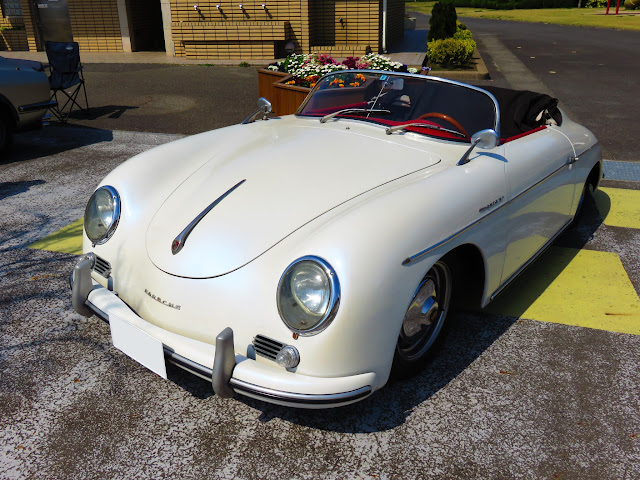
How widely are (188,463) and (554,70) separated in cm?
1407

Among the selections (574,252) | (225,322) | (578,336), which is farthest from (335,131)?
(574,252)

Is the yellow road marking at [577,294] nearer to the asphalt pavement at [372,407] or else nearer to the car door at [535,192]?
the asphalt pavement at [372,407]

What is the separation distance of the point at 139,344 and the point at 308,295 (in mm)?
814

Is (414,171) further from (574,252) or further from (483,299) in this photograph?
(574,252)

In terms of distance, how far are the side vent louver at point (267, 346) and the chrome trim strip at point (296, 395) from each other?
0.14 metres

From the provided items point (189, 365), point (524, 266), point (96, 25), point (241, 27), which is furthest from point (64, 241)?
point (96, 25)

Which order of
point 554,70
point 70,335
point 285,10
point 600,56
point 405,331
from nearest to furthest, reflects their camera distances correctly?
point 405,331 < point 70,335 < point 554,70 < point 285,10 < point 600,56

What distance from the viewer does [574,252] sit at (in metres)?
4.57

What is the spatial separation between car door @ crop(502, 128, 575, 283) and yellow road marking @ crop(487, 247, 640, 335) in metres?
0.31

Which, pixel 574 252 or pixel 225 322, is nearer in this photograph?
pixel 225 322

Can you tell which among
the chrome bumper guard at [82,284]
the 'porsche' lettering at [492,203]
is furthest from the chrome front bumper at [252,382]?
the 'porsche' lettering at [492,203]

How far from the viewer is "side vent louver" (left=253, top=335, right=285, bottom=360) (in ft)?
7.75

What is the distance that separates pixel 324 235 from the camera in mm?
2467

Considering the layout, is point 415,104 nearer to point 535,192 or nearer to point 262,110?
point 535,192
